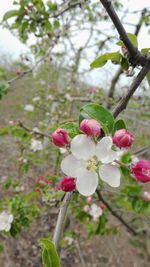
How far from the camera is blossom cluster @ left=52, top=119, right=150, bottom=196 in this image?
64 centimetres

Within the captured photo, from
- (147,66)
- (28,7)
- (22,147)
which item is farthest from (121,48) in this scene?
(22,147)

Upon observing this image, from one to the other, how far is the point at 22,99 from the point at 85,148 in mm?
9630

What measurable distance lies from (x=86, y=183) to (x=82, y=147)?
7 centimetres

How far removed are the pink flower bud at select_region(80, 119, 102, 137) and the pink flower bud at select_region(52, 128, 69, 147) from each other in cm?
5

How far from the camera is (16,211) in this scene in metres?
1.77

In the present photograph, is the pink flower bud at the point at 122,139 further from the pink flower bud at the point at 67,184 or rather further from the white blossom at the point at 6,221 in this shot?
the white blossom at the point at 6,221

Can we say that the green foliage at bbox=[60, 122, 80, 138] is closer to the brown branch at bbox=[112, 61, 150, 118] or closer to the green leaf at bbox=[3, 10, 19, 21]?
the brown branch at bbox=[112, 61, 150, 118]

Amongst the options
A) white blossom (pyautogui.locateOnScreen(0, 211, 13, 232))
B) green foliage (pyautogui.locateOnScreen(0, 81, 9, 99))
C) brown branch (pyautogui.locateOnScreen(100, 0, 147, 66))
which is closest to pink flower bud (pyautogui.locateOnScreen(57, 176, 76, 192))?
brown branch (pyautogui.locateOnScreen(100, 0, 147, 66))

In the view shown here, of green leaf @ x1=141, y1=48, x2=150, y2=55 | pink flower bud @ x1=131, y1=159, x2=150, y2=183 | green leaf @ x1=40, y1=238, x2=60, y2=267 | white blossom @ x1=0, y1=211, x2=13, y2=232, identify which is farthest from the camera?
white blossom @ x1=0, y1=211, x2=13, y2=232

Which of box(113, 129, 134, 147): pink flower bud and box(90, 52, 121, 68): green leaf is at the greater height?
box(90, 52, 121, 68): green leaf

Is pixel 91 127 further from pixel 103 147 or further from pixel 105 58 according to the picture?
pixel 105 58

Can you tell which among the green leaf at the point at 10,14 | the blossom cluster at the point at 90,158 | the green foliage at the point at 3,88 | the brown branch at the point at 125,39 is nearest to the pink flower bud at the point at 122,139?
the blossom cluster at the point at 90,158

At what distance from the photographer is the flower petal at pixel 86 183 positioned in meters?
0.65

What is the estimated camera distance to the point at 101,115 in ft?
2.23
